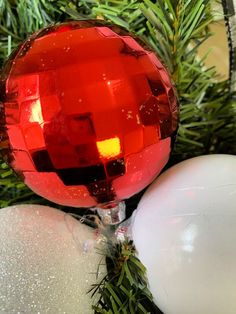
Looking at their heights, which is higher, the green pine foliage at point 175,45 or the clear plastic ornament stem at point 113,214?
the green pine foliage at point 175,45

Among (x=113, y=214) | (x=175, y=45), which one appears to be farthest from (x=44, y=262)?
(x=175, y=45)

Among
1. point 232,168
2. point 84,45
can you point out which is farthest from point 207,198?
point 84,45

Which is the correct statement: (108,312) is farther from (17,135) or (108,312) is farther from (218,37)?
(218,37)

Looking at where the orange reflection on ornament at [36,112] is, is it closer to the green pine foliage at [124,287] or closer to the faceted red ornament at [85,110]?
the faceted red ornament at [85,110]

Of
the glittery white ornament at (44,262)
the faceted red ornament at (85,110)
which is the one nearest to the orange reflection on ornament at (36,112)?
the faceted red ornament at (85,110)

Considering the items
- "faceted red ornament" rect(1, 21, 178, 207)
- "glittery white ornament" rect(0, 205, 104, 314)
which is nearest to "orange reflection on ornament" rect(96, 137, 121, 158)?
"faceted red ornament" rect(1, 21, 178, 207)

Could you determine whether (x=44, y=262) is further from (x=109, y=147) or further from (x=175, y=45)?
(x=175, y=45)
